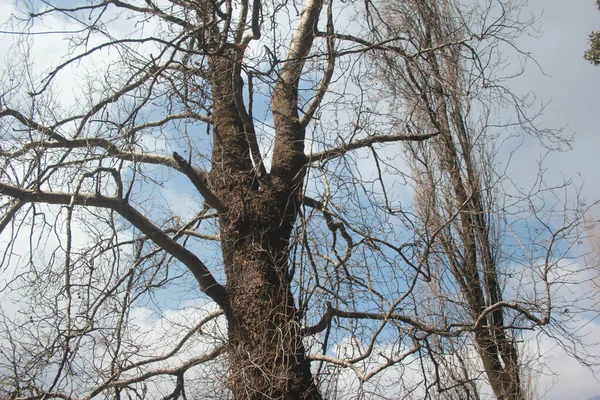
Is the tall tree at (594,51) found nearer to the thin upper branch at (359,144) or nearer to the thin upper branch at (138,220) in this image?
the thin upper branch at (359,144)

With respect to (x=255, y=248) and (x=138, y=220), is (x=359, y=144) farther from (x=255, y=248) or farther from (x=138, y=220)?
(x=138, y=220)

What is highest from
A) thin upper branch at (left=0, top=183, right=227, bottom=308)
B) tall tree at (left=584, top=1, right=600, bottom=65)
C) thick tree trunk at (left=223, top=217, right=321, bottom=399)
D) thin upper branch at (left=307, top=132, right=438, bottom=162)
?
tall tree at (left=584, top=1, right=600, bottom=65)

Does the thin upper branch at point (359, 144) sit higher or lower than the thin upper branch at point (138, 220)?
higher

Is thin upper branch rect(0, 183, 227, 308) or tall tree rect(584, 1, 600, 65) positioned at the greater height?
tall tree rect(584, 1, 600, 65)

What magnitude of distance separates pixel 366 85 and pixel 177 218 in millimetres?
2031

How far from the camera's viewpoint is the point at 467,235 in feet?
19.3

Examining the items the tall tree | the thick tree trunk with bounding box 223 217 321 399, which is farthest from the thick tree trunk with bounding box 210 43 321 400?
the tall tree

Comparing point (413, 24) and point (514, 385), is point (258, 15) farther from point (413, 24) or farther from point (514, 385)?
point (514, 385)

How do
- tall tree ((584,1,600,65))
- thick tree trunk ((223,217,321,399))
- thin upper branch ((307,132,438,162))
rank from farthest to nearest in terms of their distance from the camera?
tall tree ((584,1,600,65)) < thin upper branch ((307,132,438,162)) < thick tree trunk ((223,217,321,399))

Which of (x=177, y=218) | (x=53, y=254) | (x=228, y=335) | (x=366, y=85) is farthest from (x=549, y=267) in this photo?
(x=53, y=254)

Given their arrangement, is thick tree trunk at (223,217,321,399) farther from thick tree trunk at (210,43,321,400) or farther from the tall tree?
the tall tree

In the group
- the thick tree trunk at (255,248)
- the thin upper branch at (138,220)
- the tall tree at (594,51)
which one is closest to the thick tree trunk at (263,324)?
the thick tree trunk at (255,248)

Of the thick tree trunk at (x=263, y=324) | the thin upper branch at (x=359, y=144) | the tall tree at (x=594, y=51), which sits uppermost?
the tall tree at (x=594, y=51)

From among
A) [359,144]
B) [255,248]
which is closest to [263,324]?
[255,248]
